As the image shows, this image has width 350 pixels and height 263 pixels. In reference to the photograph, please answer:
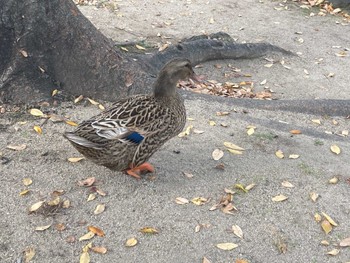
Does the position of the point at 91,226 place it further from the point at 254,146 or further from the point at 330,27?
the point at 330,27

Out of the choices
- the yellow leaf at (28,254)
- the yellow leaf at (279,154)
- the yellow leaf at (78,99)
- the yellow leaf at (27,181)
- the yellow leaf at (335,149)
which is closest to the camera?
the yellow leaf at (28,254)

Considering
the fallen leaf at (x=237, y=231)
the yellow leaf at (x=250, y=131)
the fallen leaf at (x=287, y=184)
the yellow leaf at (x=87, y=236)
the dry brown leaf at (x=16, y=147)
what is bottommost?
the yellow leaf at (x=250, y=131)

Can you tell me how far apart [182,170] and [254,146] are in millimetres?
858

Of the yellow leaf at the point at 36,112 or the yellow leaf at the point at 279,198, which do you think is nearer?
the yellow leaf at the point at 279,198

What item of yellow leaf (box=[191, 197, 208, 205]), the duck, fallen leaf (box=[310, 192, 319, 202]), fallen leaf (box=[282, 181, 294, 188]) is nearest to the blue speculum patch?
the duck

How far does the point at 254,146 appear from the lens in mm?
4867

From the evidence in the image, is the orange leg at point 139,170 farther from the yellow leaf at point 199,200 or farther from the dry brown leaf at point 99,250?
the dry brown leaf at point 99,250

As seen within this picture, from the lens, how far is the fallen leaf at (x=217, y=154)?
4.59m

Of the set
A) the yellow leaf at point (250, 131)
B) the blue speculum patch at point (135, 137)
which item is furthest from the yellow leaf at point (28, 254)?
the yellow leaf at point (250, 131)

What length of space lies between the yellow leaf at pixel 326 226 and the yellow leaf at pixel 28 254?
205 centimetres

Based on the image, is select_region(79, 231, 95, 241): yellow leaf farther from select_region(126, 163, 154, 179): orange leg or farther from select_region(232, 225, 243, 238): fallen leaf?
select_region(232, 225, 243, 238): fallen leaf

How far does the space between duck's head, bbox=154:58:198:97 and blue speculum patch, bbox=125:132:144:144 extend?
0.43 meters

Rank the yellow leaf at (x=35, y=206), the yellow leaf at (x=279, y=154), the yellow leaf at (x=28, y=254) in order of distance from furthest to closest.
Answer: the yellow leaf at (x=279, y=154) < the yellow leaf at (x=35, y=206) < the yellow leaf at (x=28, y=254)

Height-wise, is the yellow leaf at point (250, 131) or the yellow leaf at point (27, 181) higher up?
the yellow leaf at point (27, 181)
